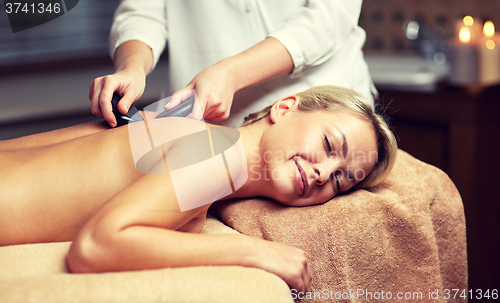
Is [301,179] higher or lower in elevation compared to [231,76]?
lower

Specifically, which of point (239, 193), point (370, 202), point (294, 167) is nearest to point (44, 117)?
point (239, 193)

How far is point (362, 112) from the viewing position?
0.96 m

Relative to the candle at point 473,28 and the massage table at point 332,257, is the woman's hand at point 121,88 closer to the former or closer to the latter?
the massage table at point 332,257

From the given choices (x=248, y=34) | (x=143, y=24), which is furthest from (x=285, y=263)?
(x=143, y=24)

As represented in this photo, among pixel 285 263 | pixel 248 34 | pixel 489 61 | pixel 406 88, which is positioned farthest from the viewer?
pixel 406 88

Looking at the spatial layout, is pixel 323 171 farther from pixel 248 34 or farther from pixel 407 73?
pixel 407 73

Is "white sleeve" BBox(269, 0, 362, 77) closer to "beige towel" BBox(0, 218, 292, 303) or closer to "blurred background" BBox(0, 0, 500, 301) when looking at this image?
"blurred background" BBox(0, 0, 500, 301)

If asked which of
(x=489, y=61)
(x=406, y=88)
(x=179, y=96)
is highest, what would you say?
(x=179, y=96)

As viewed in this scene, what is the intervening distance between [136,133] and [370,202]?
502mm

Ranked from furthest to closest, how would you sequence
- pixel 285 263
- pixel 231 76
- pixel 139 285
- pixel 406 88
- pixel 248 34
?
pixel 406 88 → pixel 248 34 → pixel 231 76 → pixel 285 263 → pixel 139 285

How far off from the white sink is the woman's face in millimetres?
813

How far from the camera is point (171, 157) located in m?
0.73

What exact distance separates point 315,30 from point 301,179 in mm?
389

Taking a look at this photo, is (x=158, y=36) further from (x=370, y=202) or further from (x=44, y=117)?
(x=44, y=117)
